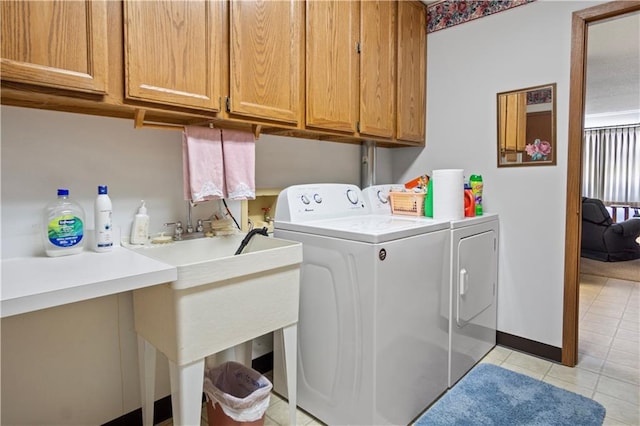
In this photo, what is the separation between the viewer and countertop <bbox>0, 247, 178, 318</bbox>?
3.00 ft

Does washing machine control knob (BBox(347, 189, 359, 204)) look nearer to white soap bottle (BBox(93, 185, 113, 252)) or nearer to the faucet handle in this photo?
the faucet handle

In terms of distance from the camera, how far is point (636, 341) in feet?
8.60

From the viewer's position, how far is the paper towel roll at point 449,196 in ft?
6.90

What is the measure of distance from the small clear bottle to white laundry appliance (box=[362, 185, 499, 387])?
1.62 meters

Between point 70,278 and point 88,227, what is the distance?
539mm

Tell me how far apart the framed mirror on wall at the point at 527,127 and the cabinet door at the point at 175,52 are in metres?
1.91

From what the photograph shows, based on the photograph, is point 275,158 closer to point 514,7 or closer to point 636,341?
point 514,7

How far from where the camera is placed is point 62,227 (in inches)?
53.4

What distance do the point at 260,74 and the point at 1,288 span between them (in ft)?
4.08

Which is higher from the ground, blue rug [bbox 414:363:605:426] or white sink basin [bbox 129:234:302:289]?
white sink basin [bbox 129:234:302:289]

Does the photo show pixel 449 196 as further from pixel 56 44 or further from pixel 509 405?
pixel 56 44

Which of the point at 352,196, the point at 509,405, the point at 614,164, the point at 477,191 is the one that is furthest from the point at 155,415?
the point at 614,164

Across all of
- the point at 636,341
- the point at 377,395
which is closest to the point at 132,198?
the point at 377,395

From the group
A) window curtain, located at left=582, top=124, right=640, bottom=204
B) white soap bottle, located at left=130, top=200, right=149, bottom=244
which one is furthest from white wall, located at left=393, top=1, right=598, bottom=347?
window curtain, located at left=582, top=124, right=640, bottom=204
